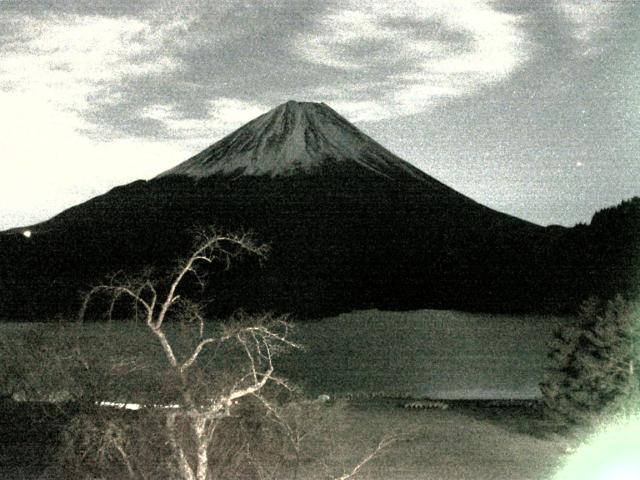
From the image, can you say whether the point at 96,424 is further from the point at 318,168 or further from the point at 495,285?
the point at 318,168

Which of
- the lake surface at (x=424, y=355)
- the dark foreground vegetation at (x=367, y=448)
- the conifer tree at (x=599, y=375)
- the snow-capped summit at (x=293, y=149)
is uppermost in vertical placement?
the snow-capped summit at (x=293, y=149)

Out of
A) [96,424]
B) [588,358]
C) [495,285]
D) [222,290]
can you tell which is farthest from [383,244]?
[96,424]

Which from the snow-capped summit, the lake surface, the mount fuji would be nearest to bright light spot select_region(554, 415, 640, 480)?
the lake surface

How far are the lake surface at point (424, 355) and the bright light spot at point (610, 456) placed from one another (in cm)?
512

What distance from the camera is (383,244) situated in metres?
79.3

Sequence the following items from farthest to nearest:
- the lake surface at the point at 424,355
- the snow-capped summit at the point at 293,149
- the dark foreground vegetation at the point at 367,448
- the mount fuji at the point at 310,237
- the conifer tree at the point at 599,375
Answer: the snow-capped summit at the point at 293,149
the mount fuji at the point at 310,237
the lake surface at the point at 424,355
the conifer tree at the point at 599,375
the dark foreground vegetation at the point at 367,448

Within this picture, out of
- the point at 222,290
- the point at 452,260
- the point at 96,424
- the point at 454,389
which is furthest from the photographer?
the point at 452,260

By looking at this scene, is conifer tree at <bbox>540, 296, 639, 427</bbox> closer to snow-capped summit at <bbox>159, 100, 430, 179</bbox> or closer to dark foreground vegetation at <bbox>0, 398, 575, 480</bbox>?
dark foreground vegetation at <bbox>0, 398, 575, 480</bbox>

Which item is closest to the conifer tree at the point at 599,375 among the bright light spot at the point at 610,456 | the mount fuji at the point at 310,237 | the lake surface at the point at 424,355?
the bright light spot at the point at 610,456

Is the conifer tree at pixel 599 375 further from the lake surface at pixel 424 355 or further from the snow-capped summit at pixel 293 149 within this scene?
the snow-capped summit at pixel 293 149

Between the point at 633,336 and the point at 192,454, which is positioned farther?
the point at 633,336

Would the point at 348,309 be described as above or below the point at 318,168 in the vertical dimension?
below

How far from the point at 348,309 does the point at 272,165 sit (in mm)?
37127

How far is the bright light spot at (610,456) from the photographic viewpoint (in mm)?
10375
